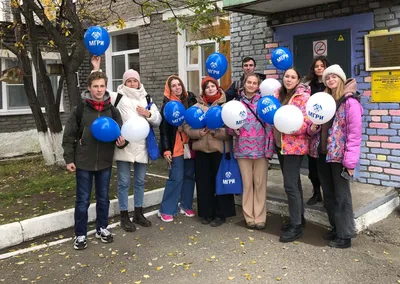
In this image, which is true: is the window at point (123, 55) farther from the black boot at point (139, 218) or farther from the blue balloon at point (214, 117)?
the blue balloon at point (214, 117)

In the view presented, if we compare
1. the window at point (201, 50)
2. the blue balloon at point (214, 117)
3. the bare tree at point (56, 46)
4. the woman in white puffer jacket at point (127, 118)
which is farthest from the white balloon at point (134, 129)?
the window at point (201, 50)

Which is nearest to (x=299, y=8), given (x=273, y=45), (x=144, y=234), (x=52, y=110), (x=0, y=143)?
(x=273, y=45)

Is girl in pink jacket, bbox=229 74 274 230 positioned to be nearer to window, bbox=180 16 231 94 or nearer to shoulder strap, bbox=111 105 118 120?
shoulder strap, bbox=111 105 118 120

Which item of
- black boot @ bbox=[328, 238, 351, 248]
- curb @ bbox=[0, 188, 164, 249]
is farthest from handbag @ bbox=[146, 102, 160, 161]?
black boot @ bbox=[328, 238, 351, 248]

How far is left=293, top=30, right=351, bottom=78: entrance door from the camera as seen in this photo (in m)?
5.23

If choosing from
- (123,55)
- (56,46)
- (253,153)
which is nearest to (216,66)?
(253,153)

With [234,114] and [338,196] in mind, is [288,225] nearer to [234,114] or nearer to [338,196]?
[338,196]

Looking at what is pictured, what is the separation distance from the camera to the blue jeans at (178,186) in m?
4.50

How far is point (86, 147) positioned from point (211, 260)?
1564mm

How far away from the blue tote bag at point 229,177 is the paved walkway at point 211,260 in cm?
43

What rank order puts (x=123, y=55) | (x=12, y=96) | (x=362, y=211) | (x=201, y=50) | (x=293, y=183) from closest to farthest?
(x=293, y=183), (x=362, y=211), (x=201, y=50), (x=123, y=55), (x=12, y=96)

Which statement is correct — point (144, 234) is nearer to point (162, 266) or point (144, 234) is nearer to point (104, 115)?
point (162, 266)

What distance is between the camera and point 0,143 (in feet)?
32.0

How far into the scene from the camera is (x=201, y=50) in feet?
27.1
